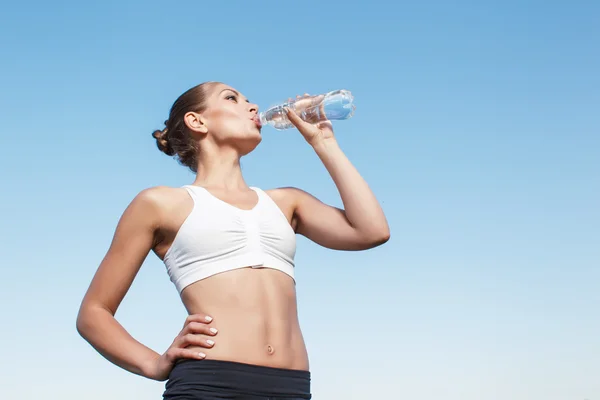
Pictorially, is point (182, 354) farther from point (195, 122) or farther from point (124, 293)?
point (195, 122)

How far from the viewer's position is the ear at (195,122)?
366 cm

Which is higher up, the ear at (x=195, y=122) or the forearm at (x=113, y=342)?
the ear at (x=195, y=122)

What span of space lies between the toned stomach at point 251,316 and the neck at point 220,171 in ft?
2.09

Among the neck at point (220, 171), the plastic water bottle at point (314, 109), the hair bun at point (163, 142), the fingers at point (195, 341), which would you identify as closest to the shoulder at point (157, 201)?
the neck at point (220, 171)

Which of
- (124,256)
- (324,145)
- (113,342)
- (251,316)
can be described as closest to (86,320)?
(113,342)

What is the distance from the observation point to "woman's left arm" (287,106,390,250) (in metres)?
3.40

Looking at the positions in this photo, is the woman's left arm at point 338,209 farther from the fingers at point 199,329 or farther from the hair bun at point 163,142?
the fingers at point 199,329

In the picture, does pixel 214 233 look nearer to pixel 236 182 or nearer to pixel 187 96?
pixel 236 182

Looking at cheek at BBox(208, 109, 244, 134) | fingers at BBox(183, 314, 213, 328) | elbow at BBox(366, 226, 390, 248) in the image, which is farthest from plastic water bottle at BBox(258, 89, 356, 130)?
fingers at BBox(183, 314, 213, 328)

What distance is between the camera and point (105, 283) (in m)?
3.05

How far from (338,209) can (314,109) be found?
2.10 ft

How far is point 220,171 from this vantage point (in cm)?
353

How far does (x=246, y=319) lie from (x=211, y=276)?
254mm

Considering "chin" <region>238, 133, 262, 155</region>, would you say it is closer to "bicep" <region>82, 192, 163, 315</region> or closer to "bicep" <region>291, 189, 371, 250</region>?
"bicep" <region>291, 189, 371, 250</region>
